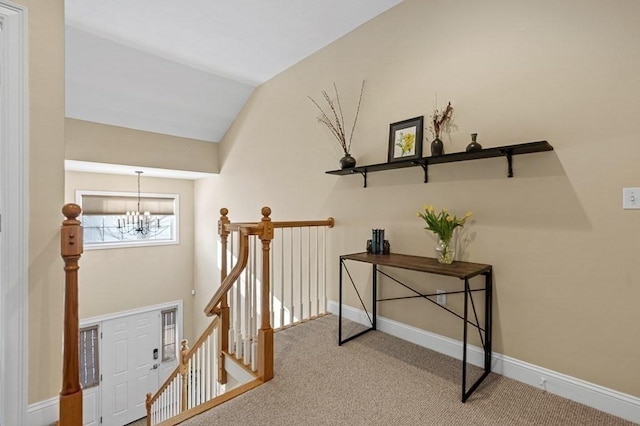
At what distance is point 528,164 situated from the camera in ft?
6.37

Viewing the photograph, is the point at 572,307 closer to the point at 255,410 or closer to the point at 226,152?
the point at 255,410

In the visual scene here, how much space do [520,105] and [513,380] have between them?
1772 mm

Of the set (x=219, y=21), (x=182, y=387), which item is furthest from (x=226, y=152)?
(x=182, y=387)

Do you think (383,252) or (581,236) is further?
(383,252)

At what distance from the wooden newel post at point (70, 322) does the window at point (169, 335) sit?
4769 mm

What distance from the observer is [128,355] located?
5.25m

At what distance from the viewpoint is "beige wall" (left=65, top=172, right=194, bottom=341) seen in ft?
15.9

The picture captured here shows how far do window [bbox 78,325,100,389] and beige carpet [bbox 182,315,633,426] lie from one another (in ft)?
14.2

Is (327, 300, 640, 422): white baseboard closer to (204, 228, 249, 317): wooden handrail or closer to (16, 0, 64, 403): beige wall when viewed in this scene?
(204, 228, 249, 317): wooden handrail

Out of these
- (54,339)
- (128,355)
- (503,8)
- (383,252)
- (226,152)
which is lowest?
(128,355)

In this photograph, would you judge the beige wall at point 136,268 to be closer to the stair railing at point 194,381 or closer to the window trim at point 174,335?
the window trim at point 174,335

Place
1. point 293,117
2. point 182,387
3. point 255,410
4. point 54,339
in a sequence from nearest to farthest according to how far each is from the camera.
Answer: point 54,339 → point 255,410 → point 182,387 → point 293,117

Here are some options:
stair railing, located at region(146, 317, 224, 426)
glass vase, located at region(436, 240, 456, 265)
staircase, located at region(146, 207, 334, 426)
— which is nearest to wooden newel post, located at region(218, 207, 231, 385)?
staircase, located at region(146, 207, 334, 426)

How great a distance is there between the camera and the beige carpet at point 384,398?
1.62m
